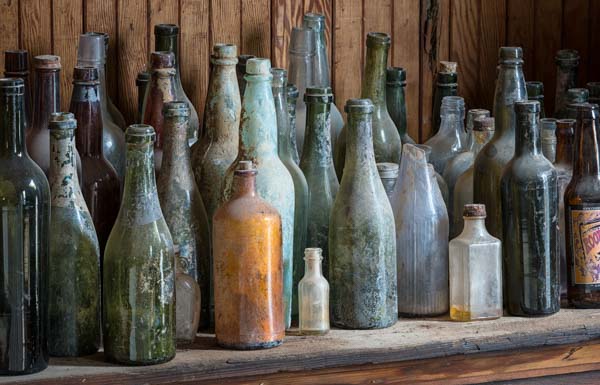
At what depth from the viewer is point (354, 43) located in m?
2.31

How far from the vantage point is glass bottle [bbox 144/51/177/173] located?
6.13 ft

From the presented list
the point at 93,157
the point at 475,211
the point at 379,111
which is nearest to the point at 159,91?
the point at 93,157

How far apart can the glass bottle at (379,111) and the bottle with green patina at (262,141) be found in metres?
0.28

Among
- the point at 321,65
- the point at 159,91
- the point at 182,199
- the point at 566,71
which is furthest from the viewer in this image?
the point at 566,71

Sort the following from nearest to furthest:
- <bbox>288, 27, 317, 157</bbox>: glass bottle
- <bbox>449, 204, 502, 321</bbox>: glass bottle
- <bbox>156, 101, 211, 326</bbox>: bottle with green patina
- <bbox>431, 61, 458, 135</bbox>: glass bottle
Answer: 1. <bbox>156, 101, 211, 326</bbox>: bottle with green patina
2. <bbox>449, 204, 502, 321</bbox>: glass bottle
3. <bbox>288, 27, 317, 157</bbox>: glass bottle
4. <bbox>431, 61, 458, 135</bbox>: glass bottle

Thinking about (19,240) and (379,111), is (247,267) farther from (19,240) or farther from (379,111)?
(379,111)

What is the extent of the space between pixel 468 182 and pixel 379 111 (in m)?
0.19

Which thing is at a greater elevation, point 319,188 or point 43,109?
point 43,109

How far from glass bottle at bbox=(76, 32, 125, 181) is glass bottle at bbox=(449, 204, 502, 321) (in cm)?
56

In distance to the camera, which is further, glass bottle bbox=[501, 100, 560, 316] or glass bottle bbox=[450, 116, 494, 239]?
glass bottle bbox=[450, 116, 494, 239]

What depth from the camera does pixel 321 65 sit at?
83.6 inches

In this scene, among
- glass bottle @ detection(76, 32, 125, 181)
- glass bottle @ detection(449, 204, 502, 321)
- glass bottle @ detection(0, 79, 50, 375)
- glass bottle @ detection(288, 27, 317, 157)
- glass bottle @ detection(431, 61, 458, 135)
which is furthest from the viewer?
glass bottle @ detection(431, 61, 458, 135)

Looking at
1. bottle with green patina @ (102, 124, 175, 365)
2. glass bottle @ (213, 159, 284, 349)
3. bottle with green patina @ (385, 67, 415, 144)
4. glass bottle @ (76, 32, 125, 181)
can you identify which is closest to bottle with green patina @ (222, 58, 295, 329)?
glass bottle @ (213, 159, 284, 349)

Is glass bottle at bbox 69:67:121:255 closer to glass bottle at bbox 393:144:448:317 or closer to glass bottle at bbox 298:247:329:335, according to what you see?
glass bottle at bbox 298:247:329:335
